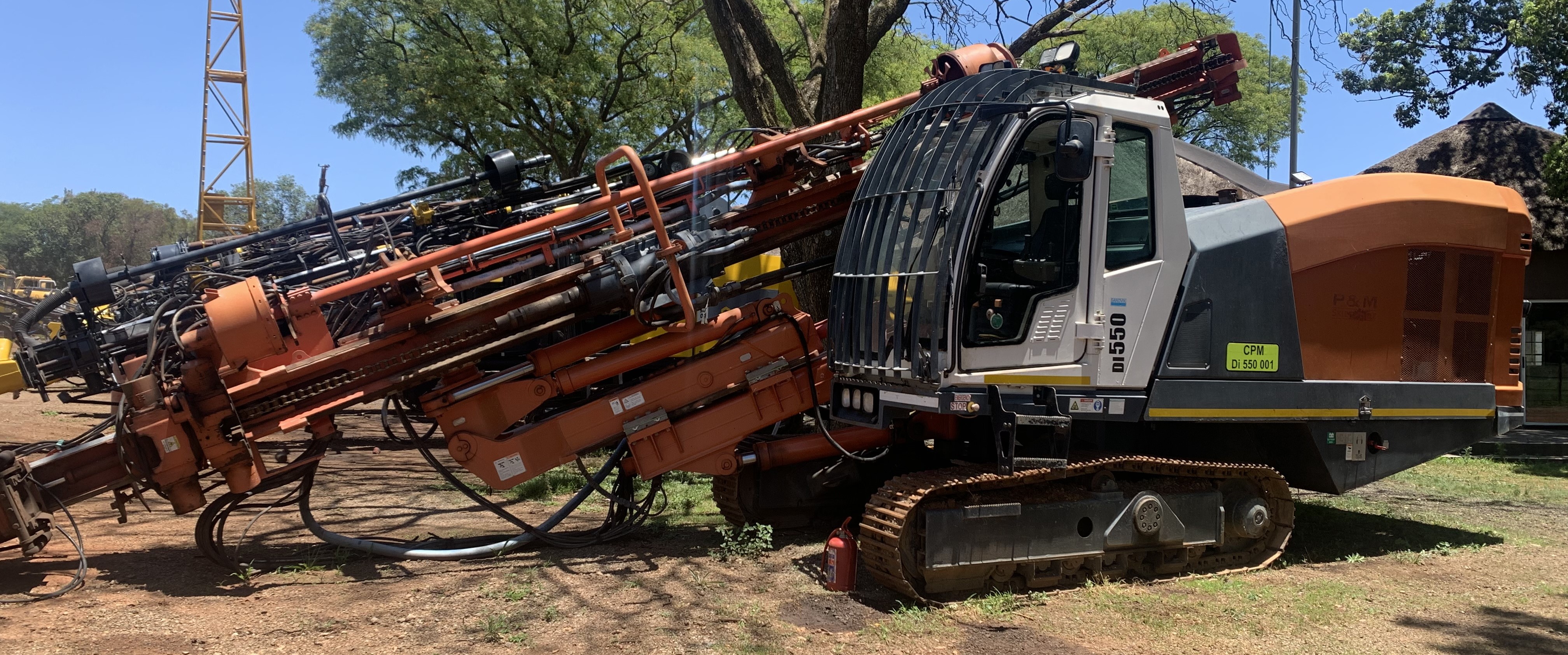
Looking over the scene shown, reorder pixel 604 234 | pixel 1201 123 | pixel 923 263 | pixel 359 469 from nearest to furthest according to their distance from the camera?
pixel 923 263, pixel 604 234, pixel 359 469, pixel 1201 123

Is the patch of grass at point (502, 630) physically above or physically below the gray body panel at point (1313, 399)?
below

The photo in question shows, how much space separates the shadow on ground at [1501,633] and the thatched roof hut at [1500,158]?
14747 mm

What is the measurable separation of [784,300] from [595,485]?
184 cm

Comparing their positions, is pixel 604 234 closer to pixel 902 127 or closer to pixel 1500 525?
pixel 902 127

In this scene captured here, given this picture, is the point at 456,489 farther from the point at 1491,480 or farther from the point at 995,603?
the point at 1491,480

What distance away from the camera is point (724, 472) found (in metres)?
6.74

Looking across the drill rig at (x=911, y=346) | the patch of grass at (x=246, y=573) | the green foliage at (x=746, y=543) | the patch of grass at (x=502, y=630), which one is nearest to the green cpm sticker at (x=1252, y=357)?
the drill rig at (x=911, y=346)

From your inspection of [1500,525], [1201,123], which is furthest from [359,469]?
[1201,123]

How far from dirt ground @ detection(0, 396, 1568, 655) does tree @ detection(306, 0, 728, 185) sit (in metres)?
13.7

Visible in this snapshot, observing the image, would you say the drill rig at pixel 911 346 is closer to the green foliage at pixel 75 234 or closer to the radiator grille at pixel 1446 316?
the radiator grille at pixel 1446 316

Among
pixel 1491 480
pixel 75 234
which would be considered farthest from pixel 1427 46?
pixel 75 234

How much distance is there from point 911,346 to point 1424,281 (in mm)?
3837

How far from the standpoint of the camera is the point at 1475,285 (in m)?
6.96

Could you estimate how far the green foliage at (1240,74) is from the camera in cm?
2952
